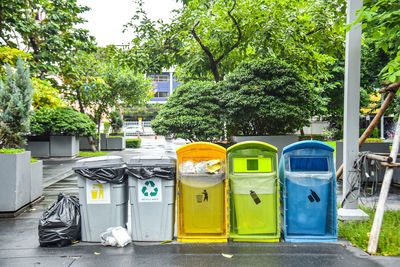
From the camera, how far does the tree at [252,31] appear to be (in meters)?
10.1

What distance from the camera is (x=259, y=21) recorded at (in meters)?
10.4

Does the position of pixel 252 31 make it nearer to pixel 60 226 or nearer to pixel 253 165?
pixel 253 165

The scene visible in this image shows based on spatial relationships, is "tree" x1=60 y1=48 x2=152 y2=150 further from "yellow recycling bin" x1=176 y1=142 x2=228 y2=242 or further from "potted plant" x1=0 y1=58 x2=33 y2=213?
"yellow recycling bin" x1=176 y1=142 x2=228 y2=242

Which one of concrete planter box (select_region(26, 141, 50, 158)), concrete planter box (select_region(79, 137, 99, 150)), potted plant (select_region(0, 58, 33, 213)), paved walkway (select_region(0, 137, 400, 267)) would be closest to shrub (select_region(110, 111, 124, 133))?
concrete planter box (select_region(79, 137, 99, 150))

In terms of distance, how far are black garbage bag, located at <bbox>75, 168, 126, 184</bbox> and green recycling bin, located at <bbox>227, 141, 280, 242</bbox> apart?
1644 millimetres

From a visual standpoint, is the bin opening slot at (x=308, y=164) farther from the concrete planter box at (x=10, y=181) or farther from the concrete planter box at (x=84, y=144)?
the concrete planter box at (x=84, y=144)

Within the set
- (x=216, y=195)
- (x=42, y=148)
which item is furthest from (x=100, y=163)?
(x=42, y=148)

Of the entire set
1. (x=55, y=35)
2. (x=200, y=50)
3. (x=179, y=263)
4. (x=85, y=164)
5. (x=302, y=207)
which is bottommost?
(x=179, y=263)

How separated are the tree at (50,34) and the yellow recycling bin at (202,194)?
33.5ft

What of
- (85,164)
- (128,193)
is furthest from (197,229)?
(85,164)

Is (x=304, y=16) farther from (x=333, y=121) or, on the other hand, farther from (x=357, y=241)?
(x=333, y=121)

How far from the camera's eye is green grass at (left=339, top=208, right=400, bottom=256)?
416 cm

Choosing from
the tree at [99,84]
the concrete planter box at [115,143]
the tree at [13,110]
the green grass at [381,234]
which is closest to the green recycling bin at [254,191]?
the green grass at [381,234]

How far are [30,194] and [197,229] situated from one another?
4.05 m
